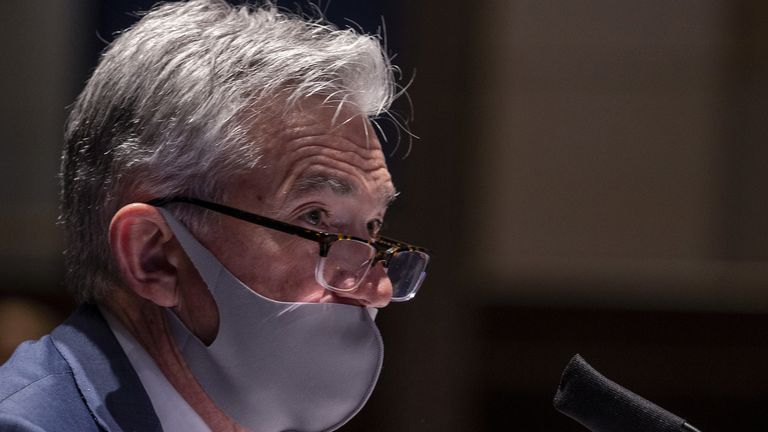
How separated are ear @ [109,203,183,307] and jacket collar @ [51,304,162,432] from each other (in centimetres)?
10

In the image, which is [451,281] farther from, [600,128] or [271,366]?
[271,366]

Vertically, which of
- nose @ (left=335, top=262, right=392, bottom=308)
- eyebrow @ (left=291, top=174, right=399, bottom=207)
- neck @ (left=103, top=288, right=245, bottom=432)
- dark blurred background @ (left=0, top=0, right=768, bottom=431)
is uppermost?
eyebrow @ (left=291, top=174, right=399, bottom=207)

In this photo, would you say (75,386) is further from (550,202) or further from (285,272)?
(550,202)

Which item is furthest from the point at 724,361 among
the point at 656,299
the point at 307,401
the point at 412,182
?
the point at 307,401

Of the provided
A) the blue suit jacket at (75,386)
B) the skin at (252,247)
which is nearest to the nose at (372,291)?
the skin at (252,247)

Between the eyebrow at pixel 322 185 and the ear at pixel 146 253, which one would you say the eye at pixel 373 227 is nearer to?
the eyebrow at pixel 322 185

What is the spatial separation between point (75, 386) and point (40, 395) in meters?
0.06

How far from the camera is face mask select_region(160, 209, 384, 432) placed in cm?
177

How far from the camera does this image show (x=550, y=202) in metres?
4.99

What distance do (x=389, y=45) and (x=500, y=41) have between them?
796 mm

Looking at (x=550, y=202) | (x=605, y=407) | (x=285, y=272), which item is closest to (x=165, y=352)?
(x=285, y=272)

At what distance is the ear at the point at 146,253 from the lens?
1.76m

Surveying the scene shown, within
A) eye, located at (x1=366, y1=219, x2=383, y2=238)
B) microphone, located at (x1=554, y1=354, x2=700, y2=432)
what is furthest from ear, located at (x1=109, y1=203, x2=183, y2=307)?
microphone, located at (x1=554, y1=354, x2=700, y2=432)

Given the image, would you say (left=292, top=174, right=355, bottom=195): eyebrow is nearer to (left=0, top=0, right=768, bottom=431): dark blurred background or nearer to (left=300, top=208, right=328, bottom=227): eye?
(left=300, top=208, right=328, bottom=227): eye
